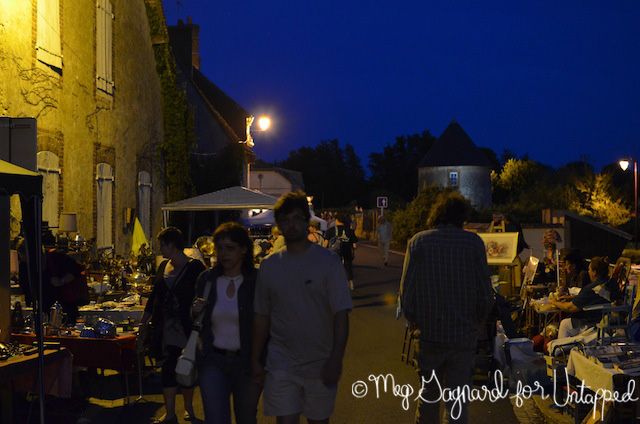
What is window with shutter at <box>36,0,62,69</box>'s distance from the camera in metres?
13.8

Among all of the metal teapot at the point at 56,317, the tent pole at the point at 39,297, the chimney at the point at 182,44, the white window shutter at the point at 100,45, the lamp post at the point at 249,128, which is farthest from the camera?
the chimney at the point at 182,44

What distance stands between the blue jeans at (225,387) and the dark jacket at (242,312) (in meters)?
0.06

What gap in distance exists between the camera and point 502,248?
13.3 m

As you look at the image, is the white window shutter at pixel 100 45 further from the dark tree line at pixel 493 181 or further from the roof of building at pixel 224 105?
the dark tree line at pixel 493 181

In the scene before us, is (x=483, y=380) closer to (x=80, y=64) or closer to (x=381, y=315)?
(x=381, y=315)

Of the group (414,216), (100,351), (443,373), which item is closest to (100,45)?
(100,351)

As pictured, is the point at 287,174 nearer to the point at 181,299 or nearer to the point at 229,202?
the point at 229,202

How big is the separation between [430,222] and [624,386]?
82.3 inches

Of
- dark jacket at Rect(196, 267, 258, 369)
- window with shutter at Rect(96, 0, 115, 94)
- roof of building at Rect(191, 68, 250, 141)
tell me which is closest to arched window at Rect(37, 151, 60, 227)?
window with shutter at Rect(96, 0, 115, 94)

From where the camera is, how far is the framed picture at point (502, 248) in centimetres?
1323

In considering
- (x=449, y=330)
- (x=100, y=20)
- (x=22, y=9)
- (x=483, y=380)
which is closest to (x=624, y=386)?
(x=449, y=330)

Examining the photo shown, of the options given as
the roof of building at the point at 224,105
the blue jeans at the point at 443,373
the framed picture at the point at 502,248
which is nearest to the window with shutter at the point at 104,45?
the framed picture at the point at 502,248

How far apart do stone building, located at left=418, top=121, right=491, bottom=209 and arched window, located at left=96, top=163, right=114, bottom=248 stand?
204 feet

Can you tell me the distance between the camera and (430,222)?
589cm
